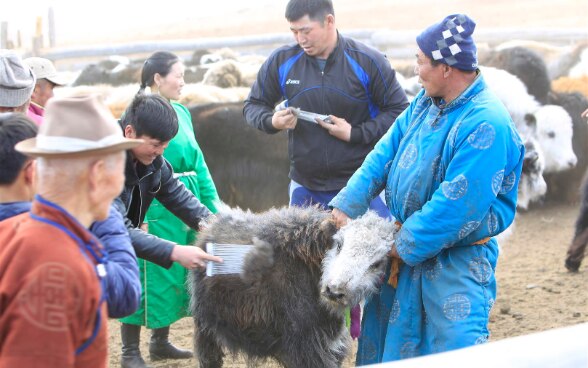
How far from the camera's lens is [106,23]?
45.0 metres

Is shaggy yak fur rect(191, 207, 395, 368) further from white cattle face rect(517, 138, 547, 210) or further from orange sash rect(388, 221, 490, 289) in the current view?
white cattle face rect(517, 138, 547, 210)

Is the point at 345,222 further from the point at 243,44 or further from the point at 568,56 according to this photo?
the point at 243,44

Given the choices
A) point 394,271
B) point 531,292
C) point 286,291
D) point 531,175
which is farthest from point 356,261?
point 531,175

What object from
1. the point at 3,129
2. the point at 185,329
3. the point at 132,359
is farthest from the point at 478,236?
the point at 185,329

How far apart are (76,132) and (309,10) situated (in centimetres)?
341

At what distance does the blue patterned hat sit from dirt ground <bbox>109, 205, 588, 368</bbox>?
222 centimetres

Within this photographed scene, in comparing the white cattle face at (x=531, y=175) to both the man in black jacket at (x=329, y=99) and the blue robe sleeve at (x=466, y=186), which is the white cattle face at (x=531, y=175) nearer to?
the man in black jacket at (x=329, y=99)

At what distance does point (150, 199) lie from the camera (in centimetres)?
459

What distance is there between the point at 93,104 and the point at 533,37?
64.2ft

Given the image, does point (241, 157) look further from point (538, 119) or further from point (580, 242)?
point (538, 119)

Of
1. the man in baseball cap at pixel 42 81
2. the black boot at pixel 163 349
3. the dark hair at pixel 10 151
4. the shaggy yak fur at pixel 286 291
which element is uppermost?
the dark hair at pixel 10 151

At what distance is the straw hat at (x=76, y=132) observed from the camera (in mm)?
2393

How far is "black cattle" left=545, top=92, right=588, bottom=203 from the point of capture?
1178 cm

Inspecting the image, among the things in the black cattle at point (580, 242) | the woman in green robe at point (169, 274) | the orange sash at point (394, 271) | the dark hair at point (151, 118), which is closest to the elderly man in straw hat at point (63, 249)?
the dark hair at point (151, 118)
